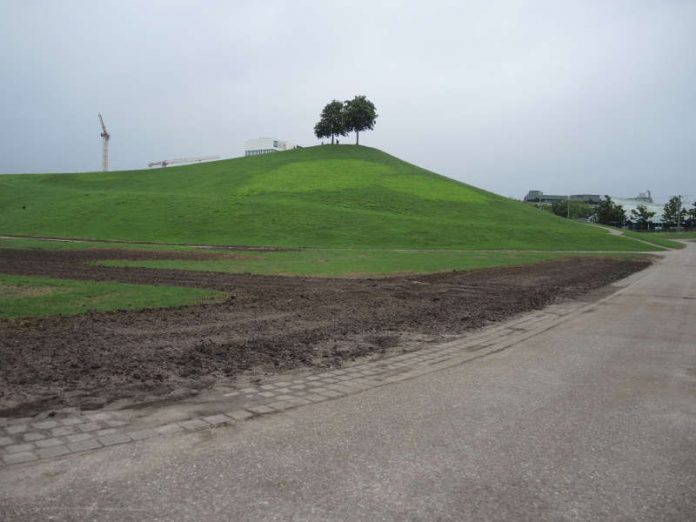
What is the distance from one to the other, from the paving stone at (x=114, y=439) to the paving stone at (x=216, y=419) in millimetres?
771

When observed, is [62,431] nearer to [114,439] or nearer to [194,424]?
[114,439]

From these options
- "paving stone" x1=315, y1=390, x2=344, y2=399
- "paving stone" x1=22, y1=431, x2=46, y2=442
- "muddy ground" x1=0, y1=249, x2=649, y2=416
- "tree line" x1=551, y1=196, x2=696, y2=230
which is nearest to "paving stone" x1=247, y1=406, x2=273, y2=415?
"paving stone" x1=315, y1=390, x2=344, y2=399

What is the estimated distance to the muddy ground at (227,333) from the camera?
6387 millimetres

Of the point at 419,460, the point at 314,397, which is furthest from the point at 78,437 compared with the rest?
the point at 419,460

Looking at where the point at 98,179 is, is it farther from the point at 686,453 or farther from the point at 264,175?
the point at 686,453

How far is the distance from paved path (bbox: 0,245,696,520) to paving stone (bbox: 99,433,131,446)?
0.45 feet

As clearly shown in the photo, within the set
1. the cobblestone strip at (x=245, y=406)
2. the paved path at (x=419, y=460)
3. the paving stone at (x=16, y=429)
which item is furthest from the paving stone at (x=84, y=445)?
the paving stone at (x=16, y=429)

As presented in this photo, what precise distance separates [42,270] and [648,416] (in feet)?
67.6

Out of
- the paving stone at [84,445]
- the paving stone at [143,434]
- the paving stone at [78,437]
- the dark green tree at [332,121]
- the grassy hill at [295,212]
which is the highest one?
the dark green tree at [332,121]

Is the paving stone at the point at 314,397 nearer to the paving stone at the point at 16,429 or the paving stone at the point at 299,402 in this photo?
the paving stone at the point at 299,402

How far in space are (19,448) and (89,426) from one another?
0.63 meters

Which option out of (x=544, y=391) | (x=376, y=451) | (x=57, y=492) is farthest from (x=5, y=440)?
(x=544, y=391)

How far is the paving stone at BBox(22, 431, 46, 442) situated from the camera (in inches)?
184

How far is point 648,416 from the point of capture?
5629 millimetres
